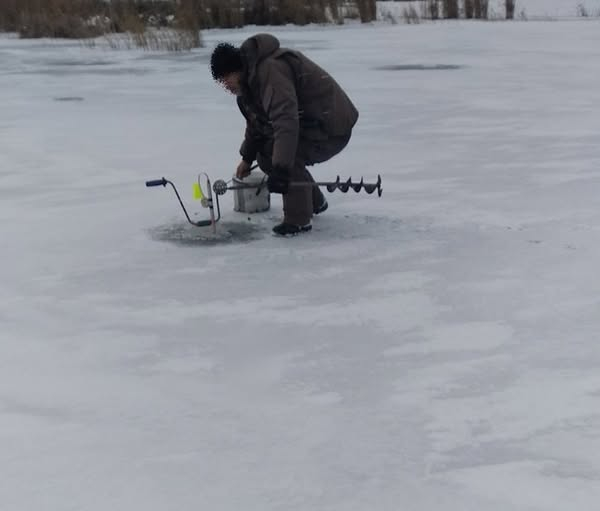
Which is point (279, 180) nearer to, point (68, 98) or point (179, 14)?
point (68, 98)

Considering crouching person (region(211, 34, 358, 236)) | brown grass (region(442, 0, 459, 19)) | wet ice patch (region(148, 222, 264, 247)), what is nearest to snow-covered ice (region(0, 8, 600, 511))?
wet ice patch (region(148, 222, 264, 247))

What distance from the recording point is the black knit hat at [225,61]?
355 cm

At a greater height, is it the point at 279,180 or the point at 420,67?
the point at 279,180

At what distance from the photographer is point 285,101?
3.58 m

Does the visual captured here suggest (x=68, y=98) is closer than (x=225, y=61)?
No

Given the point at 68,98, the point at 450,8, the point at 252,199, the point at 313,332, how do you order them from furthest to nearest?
the point at 450,8
the point at 68,98
the point at 252,199
the point at 313,332

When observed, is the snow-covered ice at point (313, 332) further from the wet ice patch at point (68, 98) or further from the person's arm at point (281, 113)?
the wet ice patch at point (68, 98)

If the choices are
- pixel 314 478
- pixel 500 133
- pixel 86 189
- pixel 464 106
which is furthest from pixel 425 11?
pixel 314 478

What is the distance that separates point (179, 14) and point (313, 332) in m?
13.0

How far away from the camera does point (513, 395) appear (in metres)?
2.27

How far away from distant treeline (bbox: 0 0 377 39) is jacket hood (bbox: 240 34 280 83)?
37.8 feet

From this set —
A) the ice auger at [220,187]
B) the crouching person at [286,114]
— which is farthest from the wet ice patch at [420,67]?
the ice auger at [220,187]

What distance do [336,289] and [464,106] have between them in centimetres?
422

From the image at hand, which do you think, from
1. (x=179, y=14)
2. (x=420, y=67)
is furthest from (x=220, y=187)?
(x=179, y=14)
